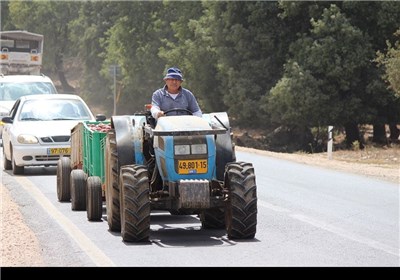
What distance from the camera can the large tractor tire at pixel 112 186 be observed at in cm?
1232

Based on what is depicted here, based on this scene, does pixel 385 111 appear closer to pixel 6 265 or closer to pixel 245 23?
pixel 245 23

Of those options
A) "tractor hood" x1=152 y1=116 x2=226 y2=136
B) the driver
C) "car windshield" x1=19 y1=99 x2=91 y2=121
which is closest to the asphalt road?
"tractor hood" x1=152 y1=116 x2=226 y2=136

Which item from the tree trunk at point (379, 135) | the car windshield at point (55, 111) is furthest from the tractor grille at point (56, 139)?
the tree trunk at point (379, 135)

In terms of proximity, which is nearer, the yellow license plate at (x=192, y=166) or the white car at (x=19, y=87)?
the yellow license plate at (x=192, y=166)

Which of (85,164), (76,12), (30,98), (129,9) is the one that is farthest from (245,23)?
(76,12)

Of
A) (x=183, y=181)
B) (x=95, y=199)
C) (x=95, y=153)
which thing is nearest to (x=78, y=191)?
(x=95, y=153)

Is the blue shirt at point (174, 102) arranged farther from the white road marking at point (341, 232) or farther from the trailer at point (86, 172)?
the white road marking at point (341, 232)

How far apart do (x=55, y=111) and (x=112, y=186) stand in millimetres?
10446

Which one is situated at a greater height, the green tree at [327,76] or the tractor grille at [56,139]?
the green tree at [327,76]

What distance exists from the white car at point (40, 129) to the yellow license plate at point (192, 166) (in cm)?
990

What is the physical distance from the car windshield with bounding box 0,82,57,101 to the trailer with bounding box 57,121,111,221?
1588cm

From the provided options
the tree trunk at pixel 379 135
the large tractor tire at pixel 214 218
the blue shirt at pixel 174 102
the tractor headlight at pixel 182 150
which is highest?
the blue shirt at pixel 174 102

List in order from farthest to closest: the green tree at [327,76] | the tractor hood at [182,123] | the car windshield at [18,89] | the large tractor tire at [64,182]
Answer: the green tree at [327,76] → the car windshield at [18,89] → the large tractor tire at [64,182] → the tractor hood at [182,123]

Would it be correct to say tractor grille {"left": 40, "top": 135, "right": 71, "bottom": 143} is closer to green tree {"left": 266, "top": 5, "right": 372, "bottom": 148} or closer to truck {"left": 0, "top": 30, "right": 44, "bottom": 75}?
green tree {"left": 266, "top": 5, "right": 372, "bottom": 148}
